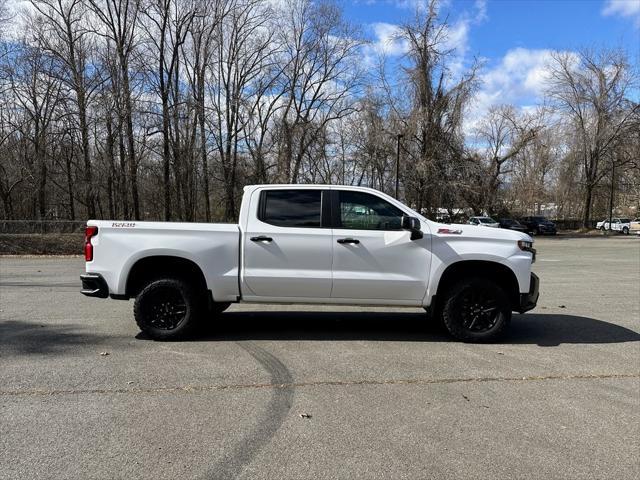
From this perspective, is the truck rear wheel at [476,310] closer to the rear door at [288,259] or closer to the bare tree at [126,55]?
the rear door at [288,259]

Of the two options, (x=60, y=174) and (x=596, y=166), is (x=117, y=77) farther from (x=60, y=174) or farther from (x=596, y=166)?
(x=596, y=166)

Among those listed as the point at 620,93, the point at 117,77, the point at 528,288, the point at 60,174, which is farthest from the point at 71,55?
the point at 620,93

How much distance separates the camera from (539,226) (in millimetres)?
50281

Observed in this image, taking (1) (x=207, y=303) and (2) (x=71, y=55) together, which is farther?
(2) (x=71, y=55)

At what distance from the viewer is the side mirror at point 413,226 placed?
250 inches

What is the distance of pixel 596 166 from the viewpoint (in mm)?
56031

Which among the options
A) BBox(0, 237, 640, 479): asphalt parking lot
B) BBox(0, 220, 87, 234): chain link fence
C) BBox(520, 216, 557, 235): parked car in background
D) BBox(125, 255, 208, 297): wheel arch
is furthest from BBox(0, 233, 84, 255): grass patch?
BBox(520, 216, 557, 235): parked car in background

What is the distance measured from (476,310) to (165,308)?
3949 mm

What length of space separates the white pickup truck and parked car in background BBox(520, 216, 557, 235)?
47114mm

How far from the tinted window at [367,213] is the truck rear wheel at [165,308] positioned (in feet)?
7.04

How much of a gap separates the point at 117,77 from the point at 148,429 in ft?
107

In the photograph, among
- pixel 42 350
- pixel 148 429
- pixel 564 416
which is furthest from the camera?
pixel 42 350

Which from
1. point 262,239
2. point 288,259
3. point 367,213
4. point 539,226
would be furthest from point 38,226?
point 539,226

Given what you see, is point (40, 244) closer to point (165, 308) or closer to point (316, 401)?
point (165, 308)
